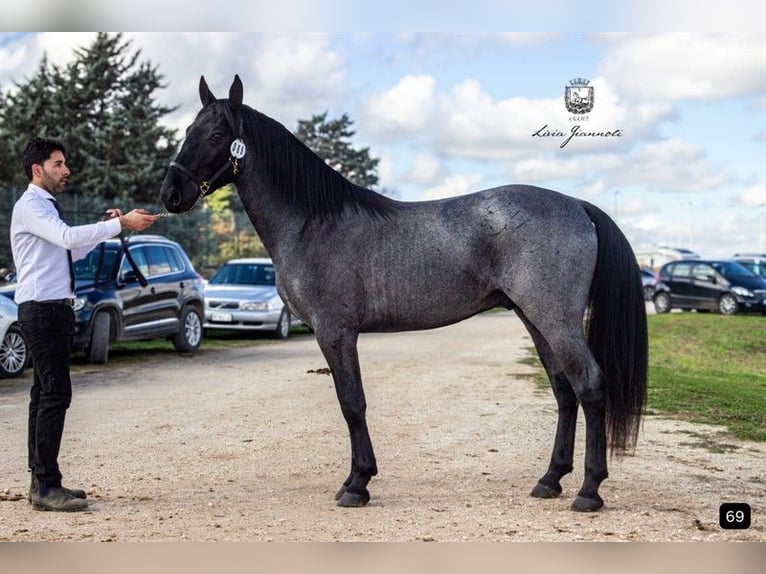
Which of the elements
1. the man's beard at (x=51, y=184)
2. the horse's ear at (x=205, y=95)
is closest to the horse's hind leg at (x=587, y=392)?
the horse's ear at (x=205, y=95)

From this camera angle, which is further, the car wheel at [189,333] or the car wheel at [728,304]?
the car wheel at [728,304]

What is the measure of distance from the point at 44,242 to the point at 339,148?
287 inches

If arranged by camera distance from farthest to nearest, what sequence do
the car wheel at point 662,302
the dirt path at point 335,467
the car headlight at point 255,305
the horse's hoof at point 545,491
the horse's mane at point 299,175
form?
the car wheel at point 662,302, the car headlight at point 255,305, the horse's hoof at point 545,491, the horse's mane at point 299,175, the dirt path at point 335,467

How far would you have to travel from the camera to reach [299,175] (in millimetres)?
5504

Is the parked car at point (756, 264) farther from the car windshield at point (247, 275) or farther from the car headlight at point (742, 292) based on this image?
the car windshield at point (247, 275)

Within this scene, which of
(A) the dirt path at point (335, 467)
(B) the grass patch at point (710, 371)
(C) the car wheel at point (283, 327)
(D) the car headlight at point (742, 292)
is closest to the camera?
(A) the dirt path at point (335, 467)

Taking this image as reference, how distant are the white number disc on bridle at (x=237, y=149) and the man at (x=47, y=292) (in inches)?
22.6

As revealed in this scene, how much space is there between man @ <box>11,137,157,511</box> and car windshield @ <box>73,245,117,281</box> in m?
7.41

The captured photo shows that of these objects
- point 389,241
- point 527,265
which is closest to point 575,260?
point 527,265

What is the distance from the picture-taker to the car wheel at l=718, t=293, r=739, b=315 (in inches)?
885

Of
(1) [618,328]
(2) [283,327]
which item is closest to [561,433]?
(1) [618,328]

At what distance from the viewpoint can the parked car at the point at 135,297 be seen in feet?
40.6

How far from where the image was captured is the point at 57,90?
16219 mm

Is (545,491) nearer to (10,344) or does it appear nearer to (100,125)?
(10,344)
